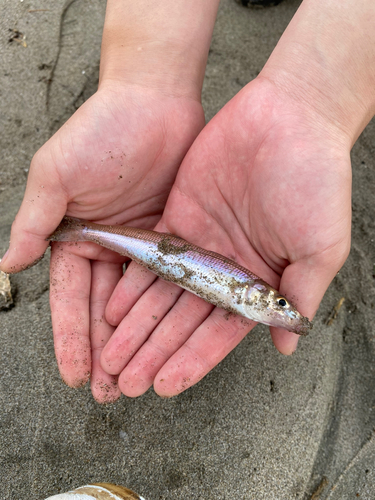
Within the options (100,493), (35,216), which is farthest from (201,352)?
(35,216)

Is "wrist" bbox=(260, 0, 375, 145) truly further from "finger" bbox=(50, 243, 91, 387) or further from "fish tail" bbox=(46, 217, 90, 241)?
"finger" bbox=(50, 243, 91, 387)

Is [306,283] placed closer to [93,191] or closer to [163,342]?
[163,342]

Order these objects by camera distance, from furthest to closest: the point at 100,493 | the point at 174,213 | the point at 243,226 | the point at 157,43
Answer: the point at 157,43
the point at 174,213
the point at 243,226
the point at 100,493

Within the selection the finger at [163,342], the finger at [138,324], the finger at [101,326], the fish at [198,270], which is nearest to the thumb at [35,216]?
the fish at [198,270]

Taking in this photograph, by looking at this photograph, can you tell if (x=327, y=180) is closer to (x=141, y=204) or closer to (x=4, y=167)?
(x=141, y=204)

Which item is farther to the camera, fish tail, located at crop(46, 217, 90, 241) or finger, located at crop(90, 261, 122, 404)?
fish tail, located at crop(46, 217, 90, 241)

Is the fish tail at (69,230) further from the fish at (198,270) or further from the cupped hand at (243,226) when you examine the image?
the cupped hand at (243,226)

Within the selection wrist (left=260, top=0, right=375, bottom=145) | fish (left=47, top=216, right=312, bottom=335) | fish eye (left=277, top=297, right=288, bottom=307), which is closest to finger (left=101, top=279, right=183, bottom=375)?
fish (left=47, top=216, right=312, bottom=335)
